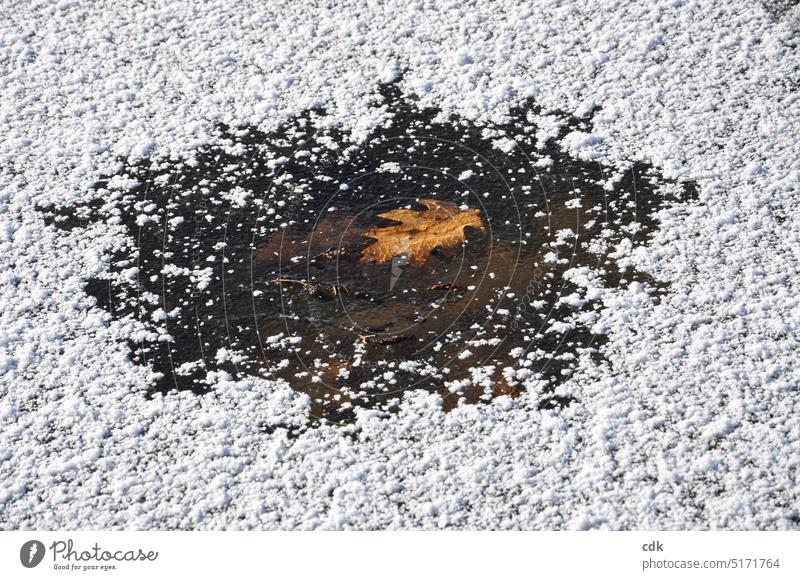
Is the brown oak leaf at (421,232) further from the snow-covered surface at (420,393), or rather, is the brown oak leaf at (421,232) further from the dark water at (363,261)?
the snow-covered surface at (420,393)

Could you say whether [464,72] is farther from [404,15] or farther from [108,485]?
[108,485]

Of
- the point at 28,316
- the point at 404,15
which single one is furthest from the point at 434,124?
the point at 28,316

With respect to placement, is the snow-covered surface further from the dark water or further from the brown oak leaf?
the brown oak leaf
